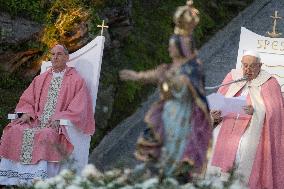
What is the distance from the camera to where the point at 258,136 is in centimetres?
838

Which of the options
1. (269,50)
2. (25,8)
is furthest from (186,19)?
(25,8)

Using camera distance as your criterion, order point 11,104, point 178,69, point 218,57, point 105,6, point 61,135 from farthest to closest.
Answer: point 218,57
point 105,6
point 11,104
point 61,135
point 178,69

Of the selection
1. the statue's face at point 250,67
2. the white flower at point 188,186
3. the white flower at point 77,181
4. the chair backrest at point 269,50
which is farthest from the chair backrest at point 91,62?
the white flower at point 188,186

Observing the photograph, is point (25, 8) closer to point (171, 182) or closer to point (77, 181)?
point (77, 181)

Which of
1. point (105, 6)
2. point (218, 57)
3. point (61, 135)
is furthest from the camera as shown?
point (218, 57)

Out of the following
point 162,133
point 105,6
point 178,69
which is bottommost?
point 162,133

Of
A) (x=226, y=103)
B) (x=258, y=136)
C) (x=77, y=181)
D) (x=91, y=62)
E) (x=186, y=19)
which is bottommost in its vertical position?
(x=77, y=181)

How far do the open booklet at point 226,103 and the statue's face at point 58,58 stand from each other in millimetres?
1688

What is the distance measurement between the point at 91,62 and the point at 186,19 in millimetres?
3550

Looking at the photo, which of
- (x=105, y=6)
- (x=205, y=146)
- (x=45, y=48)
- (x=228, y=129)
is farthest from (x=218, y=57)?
(x=205, y=146)

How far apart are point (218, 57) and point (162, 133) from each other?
7.72 metres

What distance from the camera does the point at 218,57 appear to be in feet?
42.6

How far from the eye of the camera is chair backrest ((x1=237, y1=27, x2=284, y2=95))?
9.23 meters

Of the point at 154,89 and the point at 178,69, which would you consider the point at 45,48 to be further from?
the point at 178,69
